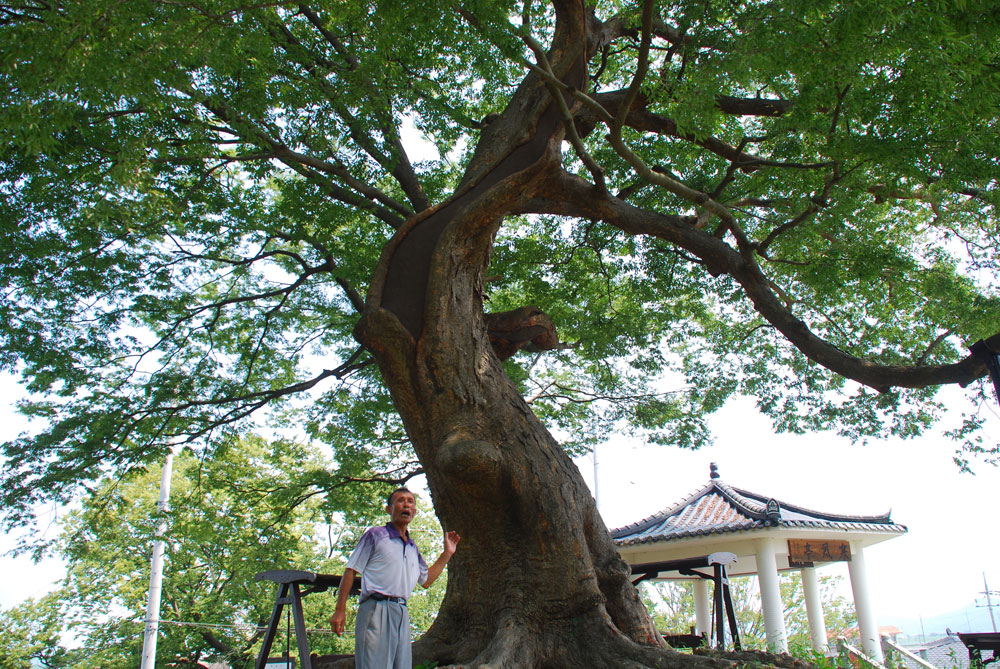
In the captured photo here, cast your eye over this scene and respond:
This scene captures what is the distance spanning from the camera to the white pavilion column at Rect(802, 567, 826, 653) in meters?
9.98

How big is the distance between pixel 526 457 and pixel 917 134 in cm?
324

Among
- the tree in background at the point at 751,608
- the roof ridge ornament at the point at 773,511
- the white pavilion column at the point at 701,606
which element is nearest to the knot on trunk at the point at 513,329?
the roof ridge ornament at the point at 773,511

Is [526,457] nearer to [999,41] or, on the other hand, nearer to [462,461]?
[462,461]

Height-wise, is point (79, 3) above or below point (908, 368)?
above

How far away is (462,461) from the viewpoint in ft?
13.2

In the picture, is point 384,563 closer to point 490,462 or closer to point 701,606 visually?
point 490,462

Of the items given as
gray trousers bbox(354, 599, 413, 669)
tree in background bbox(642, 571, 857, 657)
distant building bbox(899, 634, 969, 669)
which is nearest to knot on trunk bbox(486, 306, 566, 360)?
gray trousers bbox(354, 599, 413, 669)

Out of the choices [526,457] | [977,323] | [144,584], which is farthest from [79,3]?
[144,584]

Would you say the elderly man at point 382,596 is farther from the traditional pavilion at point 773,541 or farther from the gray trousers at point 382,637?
the traditional pavilion at point 773,541

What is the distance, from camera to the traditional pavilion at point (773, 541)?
9.69m

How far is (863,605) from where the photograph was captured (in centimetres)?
1011

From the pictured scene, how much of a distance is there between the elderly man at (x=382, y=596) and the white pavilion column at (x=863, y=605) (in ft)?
26.1

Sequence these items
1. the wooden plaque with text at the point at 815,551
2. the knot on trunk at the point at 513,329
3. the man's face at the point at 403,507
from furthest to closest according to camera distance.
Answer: the wooden plaque with text at the point at 815,551
the knot on trunk at the point at 513,329
the man's face at the point at 403,507

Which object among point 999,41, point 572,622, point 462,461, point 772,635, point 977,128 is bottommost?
point 772,635
